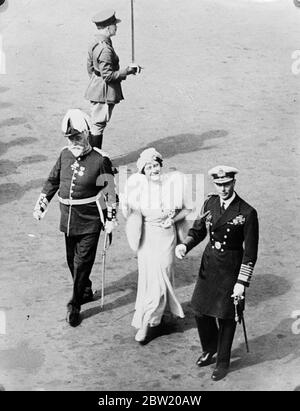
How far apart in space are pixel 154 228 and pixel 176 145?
4422mm

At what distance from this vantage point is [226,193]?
28.0 ft

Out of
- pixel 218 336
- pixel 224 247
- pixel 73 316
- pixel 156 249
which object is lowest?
pixel 73 316

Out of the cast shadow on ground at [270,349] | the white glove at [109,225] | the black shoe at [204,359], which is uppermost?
the white glove at [109,225]

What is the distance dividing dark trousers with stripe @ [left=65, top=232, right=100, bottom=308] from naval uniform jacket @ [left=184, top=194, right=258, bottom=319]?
112cm

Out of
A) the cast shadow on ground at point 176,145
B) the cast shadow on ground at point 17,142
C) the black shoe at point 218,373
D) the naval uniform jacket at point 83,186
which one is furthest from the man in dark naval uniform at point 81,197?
the cast shadow on ground at point 17,142

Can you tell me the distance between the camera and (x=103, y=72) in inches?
478

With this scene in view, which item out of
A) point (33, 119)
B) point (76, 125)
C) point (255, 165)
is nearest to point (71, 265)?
point (76, 125)

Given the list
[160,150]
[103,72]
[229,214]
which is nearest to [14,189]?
[103,72]

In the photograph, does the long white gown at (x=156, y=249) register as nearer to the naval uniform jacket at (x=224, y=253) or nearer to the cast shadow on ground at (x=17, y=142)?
the naval uniform jacket at (x=224, y=253)

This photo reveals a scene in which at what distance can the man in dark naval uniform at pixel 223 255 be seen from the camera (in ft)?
27.7

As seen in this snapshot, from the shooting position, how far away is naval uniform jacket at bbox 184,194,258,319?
8.45m

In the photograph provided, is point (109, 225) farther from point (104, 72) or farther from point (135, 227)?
point (104, 72)

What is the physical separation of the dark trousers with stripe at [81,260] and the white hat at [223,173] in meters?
1.52

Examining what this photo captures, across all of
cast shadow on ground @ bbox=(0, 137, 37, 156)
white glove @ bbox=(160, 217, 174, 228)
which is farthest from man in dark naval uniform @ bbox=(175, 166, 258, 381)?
cast shadow on ground @ bbox=(0, 137, 37, 156)
